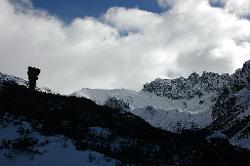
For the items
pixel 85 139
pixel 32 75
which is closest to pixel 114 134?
pixel 85 139

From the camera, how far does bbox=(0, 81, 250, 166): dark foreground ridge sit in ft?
81.8

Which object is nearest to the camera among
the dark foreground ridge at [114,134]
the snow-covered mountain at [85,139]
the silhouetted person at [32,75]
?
the snow-covered mountain at [85,139]

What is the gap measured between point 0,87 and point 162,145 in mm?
12882

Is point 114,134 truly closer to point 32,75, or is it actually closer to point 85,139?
point 85,139

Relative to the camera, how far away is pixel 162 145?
91.8 ft

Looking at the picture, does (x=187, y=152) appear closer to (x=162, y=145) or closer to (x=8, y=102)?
(x=162, y=145)

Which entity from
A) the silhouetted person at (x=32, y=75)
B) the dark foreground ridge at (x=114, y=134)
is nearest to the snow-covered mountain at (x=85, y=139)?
the dark foreground ridge at (x=114, y=134)

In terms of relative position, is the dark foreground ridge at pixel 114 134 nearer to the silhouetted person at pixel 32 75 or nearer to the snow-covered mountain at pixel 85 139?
the snow-covered mountain at pixel 85 139

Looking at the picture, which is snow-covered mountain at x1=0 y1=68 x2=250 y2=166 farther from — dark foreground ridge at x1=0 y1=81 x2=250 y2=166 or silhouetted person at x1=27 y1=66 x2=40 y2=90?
silhouetted person at x1=27 y1=66 x2=40 y2=90

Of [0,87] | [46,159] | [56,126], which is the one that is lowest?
[46,159]

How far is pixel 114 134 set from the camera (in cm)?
2844

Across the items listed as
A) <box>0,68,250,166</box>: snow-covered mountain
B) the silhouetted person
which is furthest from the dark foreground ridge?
the silhouetted person

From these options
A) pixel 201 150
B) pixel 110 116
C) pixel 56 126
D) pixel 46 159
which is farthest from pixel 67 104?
pixel 46 159

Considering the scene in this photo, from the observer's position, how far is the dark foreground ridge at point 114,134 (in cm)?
2492
